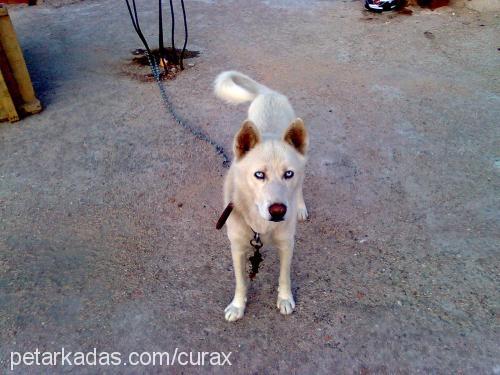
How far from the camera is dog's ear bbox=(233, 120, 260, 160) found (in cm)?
208

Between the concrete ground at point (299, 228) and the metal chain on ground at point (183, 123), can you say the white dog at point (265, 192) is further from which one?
the metal chain on ground at point (183, 123)

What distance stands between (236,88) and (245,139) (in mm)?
1058

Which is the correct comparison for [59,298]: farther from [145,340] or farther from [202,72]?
[202,72]

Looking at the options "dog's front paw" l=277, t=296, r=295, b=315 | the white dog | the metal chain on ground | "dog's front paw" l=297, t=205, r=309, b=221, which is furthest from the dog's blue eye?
the metal chain on ground

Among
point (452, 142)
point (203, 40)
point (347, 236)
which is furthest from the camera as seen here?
point (203, 40)

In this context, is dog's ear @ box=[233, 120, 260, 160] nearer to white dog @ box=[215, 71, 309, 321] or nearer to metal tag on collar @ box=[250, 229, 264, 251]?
white dog @ box=[215, 71, 309, 321]

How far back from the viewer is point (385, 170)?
145 inches

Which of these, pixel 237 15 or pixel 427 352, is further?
pixel 237 15

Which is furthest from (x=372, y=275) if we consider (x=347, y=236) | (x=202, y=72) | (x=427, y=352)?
(x=202, y=72)

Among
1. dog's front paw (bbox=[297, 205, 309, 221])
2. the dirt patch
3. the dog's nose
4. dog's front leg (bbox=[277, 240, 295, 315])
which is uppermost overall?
the dog's nose

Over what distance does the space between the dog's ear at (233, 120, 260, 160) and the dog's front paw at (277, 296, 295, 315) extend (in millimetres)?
974

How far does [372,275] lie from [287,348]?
0.81 metres

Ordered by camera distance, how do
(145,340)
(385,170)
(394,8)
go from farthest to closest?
1. (394,8)
2. (385,170)
3. (145,340)

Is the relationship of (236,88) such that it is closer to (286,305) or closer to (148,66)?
(286,305)
